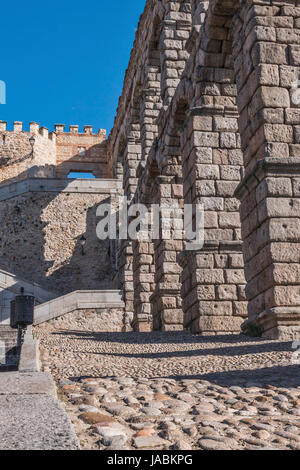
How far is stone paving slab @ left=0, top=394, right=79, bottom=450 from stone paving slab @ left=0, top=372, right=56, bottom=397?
0.37 ft

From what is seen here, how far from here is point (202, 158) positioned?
926 centimetres

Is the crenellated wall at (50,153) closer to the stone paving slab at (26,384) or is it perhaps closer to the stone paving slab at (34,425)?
the stone paving slab at (26,384)

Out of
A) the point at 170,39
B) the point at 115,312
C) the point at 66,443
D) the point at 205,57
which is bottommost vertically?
the point at 66,443

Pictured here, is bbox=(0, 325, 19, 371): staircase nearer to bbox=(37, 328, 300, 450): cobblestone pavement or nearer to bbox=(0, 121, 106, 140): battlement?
bbox=(37, 328, 300, 450): cobblestone pavement

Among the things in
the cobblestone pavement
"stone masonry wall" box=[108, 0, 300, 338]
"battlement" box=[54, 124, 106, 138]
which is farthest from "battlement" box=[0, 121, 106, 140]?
the cobblestone pavement

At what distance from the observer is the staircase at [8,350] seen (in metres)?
7.35

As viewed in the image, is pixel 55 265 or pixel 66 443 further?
pixel 55 265

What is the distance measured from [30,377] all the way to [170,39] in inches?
450

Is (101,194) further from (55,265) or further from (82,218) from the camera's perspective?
(55,265)

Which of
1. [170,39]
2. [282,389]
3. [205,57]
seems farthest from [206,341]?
[170,39]

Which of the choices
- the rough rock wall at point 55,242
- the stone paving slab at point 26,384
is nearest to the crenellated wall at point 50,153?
the rough rock wall at point 55,242

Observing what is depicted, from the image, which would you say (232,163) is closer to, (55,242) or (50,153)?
(55,242)

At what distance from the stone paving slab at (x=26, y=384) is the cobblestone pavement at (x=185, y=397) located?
13cm

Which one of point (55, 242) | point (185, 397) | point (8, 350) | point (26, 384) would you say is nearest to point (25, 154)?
point (55, 242)
